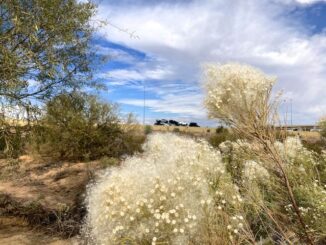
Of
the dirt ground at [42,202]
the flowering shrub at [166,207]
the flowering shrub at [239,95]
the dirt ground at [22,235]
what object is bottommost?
the dirt ground at [22,235]

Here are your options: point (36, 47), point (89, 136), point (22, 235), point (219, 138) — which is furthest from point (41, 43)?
point (219, 138)

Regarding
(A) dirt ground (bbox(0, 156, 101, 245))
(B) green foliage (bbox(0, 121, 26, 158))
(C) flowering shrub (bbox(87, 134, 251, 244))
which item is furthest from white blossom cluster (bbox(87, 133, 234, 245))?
(B) green foliage (bbox(0, 121, 26, 158))

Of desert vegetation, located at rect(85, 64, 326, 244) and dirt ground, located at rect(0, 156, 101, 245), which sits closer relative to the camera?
desert vegetation, located at rect(85, 64, 326, 244)

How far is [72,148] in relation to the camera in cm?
1762

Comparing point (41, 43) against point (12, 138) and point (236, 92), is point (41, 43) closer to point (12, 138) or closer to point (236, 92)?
point (12, 138)

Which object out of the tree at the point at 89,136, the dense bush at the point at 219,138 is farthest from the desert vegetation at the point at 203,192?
the tree at the point at 89,136

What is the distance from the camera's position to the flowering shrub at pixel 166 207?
4.38 m

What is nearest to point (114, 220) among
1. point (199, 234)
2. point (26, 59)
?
point (199, 234)

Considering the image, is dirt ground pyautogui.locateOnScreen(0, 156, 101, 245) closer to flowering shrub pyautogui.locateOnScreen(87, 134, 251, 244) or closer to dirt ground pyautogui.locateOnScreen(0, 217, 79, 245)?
dirt ground pyautogui.locateOnScreen(0, 217, 79, 245)

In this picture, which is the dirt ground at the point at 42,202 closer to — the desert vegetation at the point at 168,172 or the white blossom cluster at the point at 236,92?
the desert vegetation at the point at 168,172

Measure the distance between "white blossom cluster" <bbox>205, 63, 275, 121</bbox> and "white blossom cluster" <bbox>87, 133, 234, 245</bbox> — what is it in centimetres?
79

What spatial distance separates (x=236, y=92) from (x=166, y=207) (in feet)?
4.14

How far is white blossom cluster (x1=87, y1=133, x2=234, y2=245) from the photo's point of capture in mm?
4371

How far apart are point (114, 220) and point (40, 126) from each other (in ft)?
17.6
